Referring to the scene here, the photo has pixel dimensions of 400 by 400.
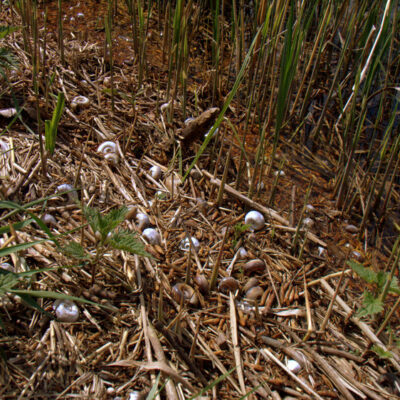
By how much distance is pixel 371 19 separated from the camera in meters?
2.33

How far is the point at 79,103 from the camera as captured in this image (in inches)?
87.2

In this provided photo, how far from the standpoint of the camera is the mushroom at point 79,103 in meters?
2.20

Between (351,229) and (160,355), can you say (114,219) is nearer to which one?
(160,355)

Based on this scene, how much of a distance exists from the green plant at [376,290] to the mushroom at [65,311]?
2.89 ft

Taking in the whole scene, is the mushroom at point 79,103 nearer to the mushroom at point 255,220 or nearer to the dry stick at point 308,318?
the mushroom at point 255,220

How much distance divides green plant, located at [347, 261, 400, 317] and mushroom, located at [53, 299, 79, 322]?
2.89 feet

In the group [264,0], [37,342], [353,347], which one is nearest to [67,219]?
[37,342]

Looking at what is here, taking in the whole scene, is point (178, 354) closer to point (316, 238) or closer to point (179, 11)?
point (316, 238)

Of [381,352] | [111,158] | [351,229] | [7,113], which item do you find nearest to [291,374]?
[381,352]

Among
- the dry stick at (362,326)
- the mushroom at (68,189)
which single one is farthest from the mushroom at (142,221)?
the dry stick at (362,326)

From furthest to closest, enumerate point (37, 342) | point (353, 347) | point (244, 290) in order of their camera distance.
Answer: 1. point (244, 290)
2. point (353, 347)
3. point (37, 342)

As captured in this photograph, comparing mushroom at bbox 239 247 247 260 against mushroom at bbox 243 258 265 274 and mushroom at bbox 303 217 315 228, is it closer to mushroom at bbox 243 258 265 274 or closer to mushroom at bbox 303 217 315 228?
mushroom at bbox 243 258 265 274

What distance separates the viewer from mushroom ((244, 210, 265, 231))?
6.12 feet

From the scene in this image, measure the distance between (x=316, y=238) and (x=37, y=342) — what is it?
120 centimetres
